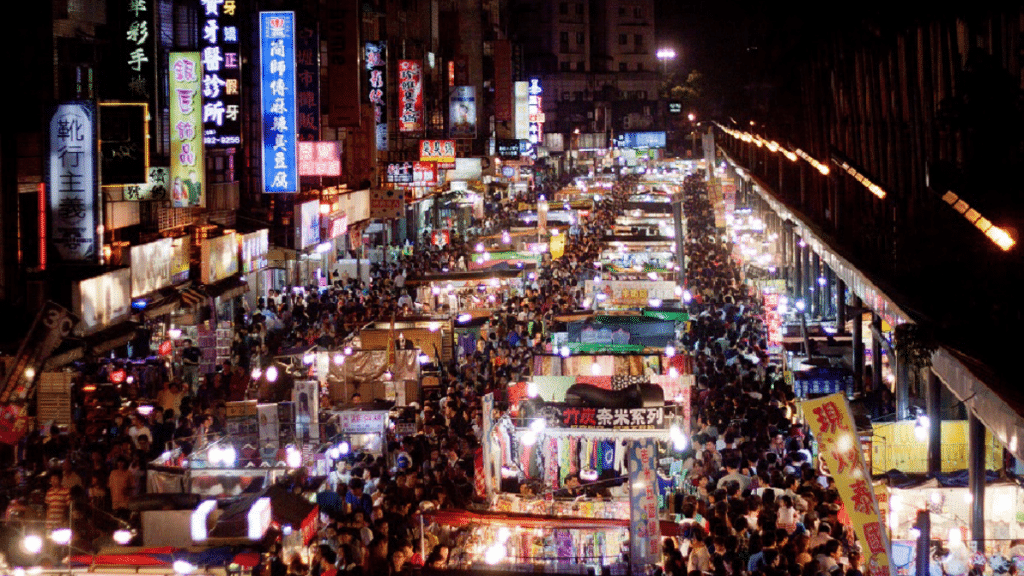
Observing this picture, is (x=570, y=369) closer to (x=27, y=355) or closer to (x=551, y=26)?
(x=27, y=355)

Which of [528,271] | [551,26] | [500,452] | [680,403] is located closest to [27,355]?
[500,452]

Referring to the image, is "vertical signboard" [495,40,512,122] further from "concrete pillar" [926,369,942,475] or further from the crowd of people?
"concrete pillar" [926,369,942,475]

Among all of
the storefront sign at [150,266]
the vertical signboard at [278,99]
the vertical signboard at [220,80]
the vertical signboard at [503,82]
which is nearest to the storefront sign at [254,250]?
the vertical signboard at [278,99]

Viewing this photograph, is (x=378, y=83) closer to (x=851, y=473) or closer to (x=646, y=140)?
(x=851, y=473)

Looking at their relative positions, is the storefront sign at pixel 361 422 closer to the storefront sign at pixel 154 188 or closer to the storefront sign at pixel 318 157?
the storefront sign at pixel 154 188

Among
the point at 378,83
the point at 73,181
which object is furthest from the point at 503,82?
the point at 73,181
